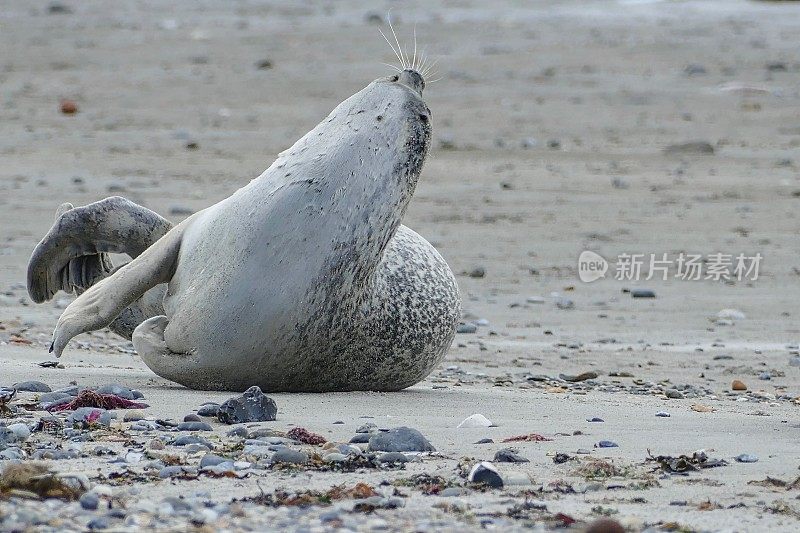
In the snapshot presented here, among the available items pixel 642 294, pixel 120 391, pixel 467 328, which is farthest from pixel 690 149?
pixel 120 391

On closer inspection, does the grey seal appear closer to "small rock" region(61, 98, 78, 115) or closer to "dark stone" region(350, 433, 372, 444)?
"dark stone" region(350, 433, 372, 444)

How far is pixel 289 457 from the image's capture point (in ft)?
13.0

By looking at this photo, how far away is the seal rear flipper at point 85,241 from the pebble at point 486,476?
2.92 meters

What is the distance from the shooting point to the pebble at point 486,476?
3.78 meters

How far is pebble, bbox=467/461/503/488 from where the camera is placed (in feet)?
12.4

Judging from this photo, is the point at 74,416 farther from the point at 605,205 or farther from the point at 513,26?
the point at 513,26

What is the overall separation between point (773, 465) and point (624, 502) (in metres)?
0.69

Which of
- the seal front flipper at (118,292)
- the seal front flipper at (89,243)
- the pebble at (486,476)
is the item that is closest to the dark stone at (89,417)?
the seal front flipper at (118,292)

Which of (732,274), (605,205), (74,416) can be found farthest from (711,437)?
(605,205)

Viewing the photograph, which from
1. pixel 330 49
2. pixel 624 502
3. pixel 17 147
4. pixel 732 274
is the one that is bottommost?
pixel 624 502

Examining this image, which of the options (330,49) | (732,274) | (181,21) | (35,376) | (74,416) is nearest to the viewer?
(74,416)

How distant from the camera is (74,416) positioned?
14.8ft

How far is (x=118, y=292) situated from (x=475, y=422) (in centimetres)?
157

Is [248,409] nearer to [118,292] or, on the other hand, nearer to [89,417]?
[89,417]
